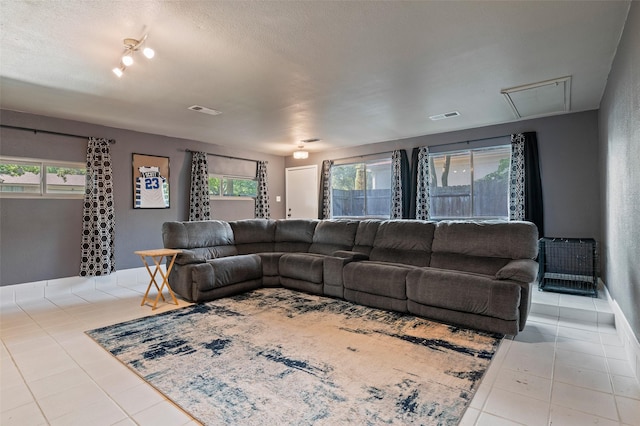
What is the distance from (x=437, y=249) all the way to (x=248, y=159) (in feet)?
15.6

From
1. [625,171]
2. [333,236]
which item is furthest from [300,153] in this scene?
[625,171]

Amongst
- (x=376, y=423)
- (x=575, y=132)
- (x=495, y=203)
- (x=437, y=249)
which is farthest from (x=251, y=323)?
(x=575, y=132)

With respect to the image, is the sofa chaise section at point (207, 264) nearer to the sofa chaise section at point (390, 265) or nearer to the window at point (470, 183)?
the sofa chaise section at point (390, 265)

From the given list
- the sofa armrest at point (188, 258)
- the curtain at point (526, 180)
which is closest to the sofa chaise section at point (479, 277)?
the curtain at point (526, 180)

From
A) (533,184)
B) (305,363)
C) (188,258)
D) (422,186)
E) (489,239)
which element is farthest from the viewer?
(422,186)

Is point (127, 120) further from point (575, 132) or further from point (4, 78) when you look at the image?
point (575, 132)

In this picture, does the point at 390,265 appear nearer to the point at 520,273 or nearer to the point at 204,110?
the point at 520,273

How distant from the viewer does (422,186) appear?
582 cm

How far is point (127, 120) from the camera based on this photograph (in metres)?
4.64

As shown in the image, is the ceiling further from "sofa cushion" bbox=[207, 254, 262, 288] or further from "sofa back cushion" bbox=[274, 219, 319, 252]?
"sofa cushion" bbox=[207, 254, 262, 288]

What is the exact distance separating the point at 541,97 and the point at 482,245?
78.3 inches

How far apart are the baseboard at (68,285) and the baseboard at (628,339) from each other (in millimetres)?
5830

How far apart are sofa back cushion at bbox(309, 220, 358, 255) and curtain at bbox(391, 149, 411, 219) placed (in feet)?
5.26

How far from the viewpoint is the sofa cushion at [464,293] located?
2760 mm
